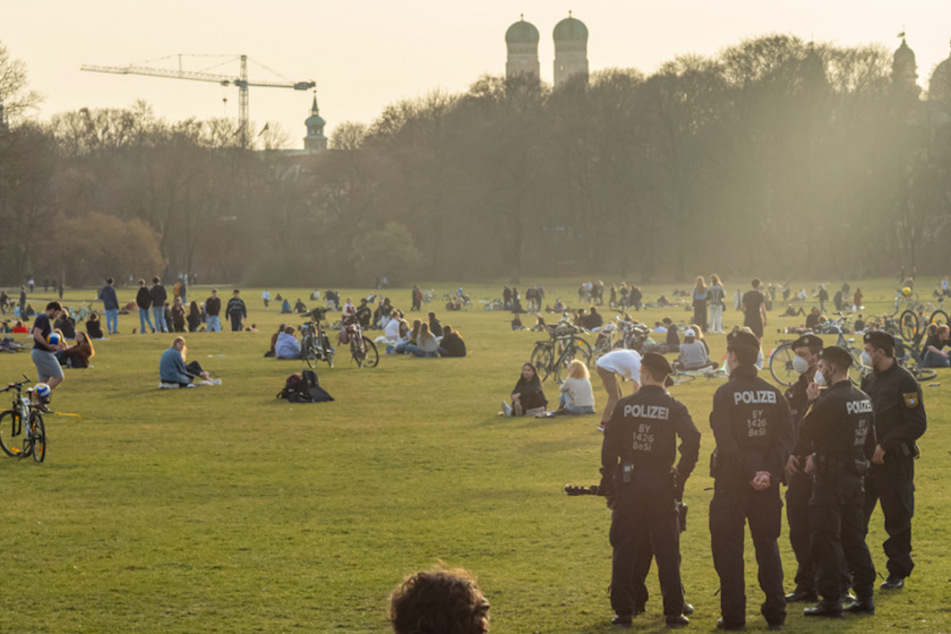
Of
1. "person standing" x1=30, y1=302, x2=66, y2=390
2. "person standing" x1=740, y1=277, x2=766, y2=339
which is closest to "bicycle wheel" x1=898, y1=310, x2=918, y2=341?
"person standing" x1=740, y1=277, x2=766, y2=339

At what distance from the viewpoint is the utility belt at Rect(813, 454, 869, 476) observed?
7621mm

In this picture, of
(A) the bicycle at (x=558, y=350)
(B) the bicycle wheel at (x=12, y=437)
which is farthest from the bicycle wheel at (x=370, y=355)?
(B) the bicycle wheel at (x=12, y=437)

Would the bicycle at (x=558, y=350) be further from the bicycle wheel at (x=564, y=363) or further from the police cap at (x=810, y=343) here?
the police cap at (x=810, y=343)

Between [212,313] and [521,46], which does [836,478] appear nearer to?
[212,313]

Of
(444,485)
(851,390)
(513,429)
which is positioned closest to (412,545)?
(444,485)

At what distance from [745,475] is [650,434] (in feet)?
1.98

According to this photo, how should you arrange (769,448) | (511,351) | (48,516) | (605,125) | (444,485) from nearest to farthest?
1. (769,448)
2. (48,516)
3. (444,485)
4. (511,351)
5. (605,125)

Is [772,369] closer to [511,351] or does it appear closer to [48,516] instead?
[511,351]

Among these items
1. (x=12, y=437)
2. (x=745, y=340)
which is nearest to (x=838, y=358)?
(x=745, y=340)

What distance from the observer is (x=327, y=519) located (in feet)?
36.7

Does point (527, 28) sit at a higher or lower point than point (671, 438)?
higher

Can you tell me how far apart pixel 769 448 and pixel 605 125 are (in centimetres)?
6950

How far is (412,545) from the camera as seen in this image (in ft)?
32.9

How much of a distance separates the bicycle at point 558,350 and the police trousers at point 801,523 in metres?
15.8
